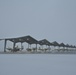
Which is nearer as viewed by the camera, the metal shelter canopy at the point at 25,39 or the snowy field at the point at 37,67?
the snowy field at the point at 37,67

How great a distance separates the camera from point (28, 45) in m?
35.4

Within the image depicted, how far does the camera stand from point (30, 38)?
33500 mm

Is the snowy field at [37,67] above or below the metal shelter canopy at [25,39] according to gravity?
below

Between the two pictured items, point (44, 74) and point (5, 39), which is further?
point (5, 39)

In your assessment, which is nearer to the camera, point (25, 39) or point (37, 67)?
point (37, 67)

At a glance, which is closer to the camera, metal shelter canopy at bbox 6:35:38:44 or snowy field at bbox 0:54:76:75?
→ snowy field at bbox 0:54:76:75

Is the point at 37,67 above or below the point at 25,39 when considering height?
below

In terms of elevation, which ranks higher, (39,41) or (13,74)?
(39,41)

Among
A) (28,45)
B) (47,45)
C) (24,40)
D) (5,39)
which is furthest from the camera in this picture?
(47,45)

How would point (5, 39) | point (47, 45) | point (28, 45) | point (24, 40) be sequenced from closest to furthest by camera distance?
point (5, 39), point (24, 40), point (28, 45), point (47, 45)

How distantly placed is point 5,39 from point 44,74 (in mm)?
26329

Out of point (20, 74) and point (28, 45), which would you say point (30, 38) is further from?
point (20, 74)

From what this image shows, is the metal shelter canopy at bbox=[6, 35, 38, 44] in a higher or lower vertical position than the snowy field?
higher

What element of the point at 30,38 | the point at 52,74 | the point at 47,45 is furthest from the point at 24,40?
the point at 52,74
